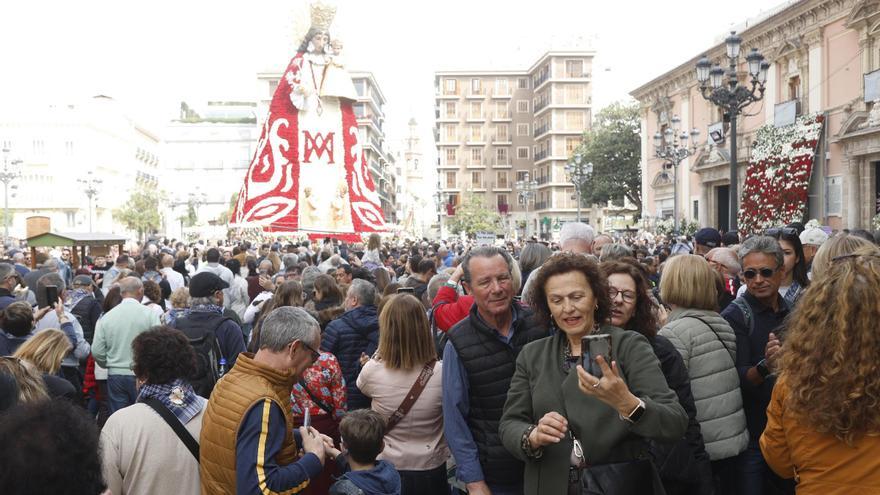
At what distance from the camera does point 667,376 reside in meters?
3.40

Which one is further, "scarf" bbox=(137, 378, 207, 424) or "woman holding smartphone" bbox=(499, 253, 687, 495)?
"scarf" bbox=(137, 378, 207, 424)

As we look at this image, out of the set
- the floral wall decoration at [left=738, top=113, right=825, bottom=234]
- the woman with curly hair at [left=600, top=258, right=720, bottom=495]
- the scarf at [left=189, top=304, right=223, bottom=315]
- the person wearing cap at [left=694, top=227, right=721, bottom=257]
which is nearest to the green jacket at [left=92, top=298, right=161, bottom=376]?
the scarf at [left=189, top=304, right=223, bottom=315]

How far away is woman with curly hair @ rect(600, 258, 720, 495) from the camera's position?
11.2ft

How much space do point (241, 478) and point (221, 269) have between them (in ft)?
22.8

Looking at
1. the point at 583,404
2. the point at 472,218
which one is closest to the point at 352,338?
the point at 583,404

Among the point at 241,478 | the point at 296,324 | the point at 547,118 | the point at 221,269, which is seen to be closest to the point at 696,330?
the point at 296,324

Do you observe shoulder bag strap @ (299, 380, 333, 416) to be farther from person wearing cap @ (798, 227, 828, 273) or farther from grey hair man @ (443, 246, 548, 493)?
person wearing cap @ (798, 227, 828, 273)

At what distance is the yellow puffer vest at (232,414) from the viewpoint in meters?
3.07

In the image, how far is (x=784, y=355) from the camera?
2738mm

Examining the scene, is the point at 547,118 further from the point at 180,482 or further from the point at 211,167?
the point at 180,482

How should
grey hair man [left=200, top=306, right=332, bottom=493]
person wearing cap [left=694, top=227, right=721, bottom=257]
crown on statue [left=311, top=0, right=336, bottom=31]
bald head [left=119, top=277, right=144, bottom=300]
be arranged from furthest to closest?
crown on statue [left=311, top=0, right=336, bottom=31]
person wearing cap [left=694, top=227, right=721, bottom=257]
bald head [left=119, top=277, right=144, bottom=300]
grey hair man [left=200, top=306, right=332, bottom=493]

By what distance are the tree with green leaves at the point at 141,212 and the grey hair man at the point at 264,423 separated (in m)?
67.2

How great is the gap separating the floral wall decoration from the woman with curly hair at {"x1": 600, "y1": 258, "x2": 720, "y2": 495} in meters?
22.7

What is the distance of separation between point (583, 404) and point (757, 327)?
193cm
